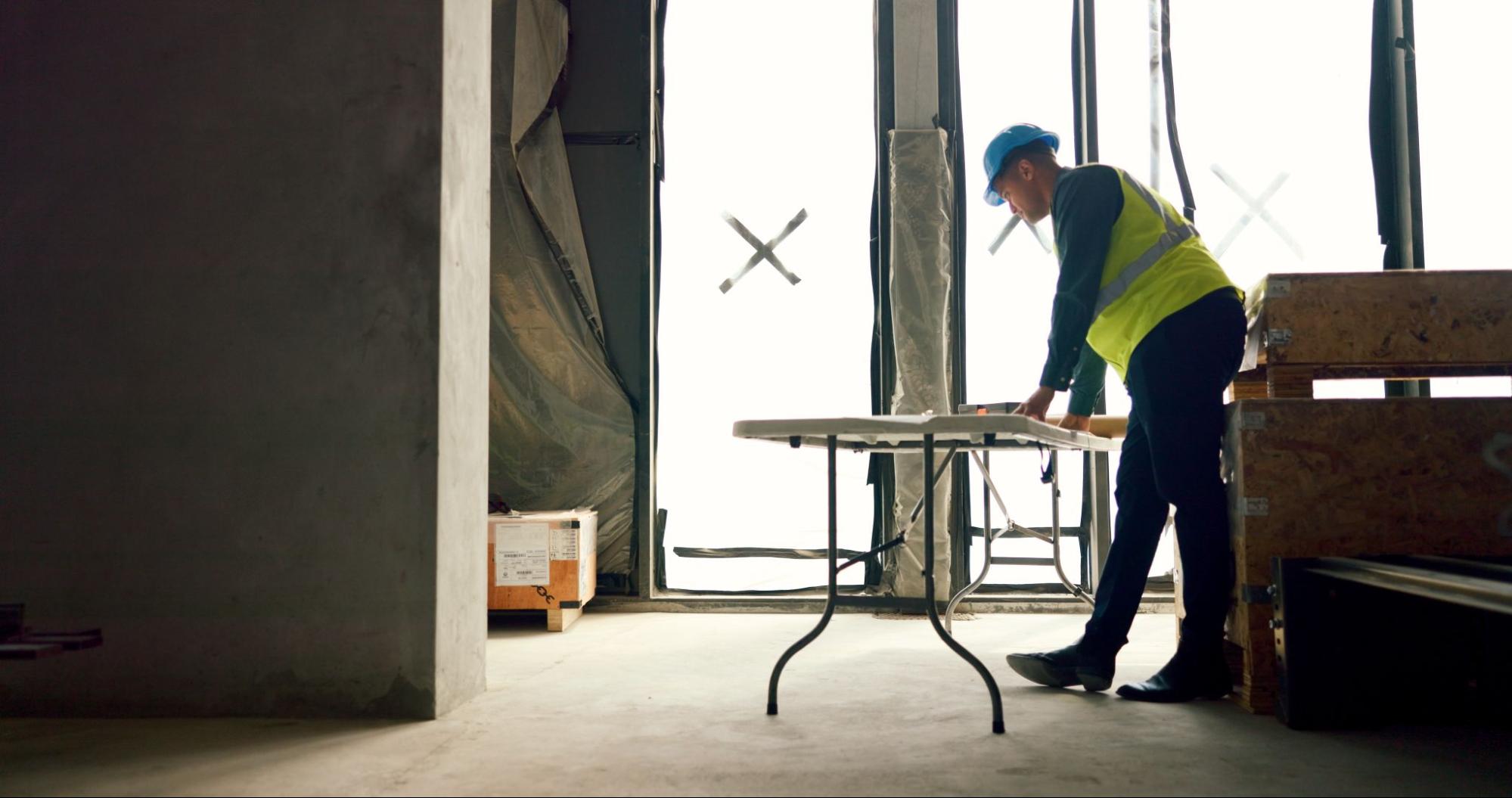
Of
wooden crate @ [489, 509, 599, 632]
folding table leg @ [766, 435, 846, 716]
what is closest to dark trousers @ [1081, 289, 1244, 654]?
folding table leg @ [766, 435, 846, 716]

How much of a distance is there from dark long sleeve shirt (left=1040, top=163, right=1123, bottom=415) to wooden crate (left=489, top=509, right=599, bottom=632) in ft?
6.46

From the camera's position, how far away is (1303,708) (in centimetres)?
202

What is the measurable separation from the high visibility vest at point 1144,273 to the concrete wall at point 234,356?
151 cm

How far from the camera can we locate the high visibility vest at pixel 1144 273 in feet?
7.59

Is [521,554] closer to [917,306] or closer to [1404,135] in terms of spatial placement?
[917,306]

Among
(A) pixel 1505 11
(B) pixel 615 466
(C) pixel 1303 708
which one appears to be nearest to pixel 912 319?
(B) pixel 615 466

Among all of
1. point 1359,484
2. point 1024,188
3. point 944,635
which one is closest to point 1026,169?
point 1024,188

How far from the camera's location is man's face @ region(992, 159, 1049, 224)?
2.56 meters

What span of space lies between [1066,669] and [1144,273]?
96 cm

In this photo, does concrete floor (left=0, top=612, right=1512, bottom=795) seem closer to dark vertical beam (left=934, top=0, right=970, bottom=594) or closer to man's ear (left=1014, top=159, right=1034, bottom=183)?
man's ear (left=1014, top=159, right=1034, bottom=183)

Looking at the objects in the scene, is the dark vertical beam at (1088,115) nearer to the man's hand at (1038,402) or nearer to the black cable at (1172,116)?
the black cable at (1172,116)

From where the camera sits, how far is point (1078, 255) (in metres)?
2.37

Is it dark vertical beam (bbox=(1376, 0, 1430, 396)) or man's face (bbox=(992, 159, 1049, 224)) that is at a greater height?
dark vertical beam (bbox=(1376, 0, 1430, 396))

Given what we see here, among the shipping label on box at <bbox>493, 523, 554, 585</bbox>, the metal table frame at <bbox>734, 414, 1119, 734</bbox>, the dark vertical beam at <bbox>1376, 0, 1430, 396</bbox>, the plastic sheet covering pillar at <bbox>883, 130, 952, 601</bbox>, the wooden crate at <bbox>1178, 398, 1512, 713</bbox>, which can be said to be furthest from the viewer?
the plastic sheet covering pillar at <bbox>883, 130, 952, 601</bbox>
